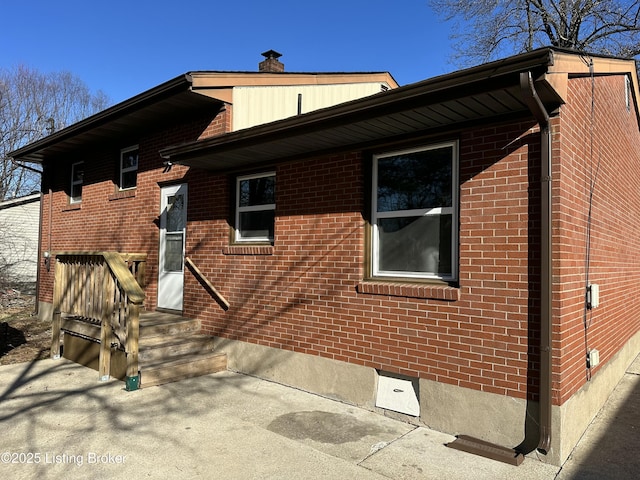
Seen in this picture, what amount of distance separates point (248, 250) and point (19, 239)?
15.0 meters

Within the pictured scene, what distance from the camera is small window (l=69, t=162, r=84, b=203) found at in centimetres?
1111

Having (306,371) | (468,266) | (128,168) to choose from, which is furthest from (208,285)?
(468,266)

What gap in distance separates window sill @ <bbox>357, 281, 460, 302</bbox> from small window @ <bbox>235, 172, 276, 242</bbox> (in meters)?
1.90

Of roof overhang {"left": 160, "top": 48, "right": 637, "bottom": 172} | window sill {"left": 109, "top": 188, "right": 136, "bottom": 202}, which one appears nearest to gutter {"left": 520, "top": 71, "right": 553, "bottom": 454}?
roof overhang {"left": 160, "top": 48, "right": 637, "bottom": 172}

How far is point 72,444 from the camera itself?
13.4 ft

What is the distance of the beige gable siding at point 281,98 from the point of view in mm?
7668

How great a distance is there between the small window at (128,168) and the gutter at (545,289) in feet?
25.3

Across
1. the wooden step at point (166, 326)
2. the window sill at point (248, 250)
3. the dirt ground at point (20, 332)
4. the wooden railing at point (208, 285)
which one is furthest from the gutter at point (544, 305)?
the dirt ground at point (20, 332)

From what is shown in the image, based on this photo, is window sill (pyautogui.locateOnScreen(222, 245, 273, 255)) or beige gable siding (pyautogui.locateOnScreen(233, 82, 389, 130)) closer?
window sill (pyautogui.locateOnScreen(222, 245, 273, 255))

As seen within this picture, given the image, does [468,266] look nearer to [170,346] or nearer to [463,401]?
[463,401]

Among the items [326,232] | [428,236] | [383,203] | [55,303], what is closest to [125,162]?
[55,303]

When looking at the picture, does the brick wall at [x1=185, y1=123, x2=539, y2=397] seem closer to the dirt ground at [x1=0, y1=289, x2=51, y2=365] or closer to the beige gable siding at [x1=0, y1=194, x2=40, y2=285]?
Answer: the dirt ground at [x1=0, y1=289, x2=51, y2=365]

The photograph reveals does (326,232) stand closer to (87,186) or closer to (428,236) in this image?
(428,236)

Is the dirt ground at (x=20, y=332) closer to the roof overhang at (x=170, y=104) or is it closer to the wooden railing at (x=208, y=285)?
the wooden railing at (x=208, y=285)
